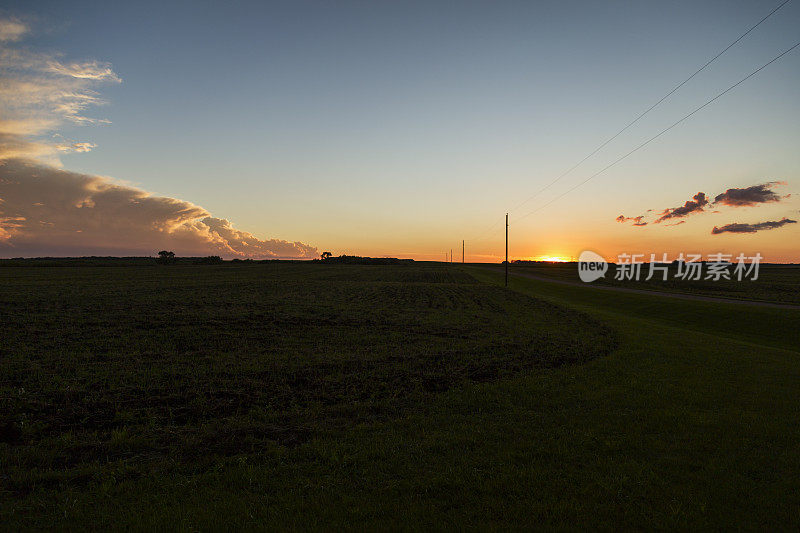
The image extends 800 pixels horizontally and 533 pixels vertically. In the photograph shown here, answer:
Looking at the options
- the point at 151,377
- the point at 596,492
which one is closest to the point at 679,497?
the point at 596,492

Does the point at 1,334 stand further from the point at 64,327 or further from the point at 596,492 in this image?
the point at 596,492

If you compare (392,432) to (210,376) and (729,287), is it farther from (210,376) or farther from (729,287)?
(729,287)

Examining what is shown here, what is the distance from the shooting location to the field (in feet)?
21.4

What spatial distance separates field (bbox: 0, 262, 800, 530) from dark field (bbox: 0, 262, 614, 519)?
8 centimetres

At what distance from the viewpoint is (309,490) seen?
23.2ft

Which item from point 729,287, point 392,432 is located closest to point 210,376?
point 392,432

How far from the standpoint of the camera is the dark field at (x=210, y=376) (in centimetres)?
862

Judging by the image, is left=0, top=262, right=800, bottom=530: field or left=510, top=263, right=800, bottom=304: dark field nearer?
left=0, top=262, right=800, bottom=530: field

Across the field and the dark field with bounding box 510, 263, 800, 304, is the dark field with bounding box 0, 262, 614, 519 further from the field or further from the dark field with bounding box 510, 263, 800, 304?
the dark field with bounding box 510, 263, 800, 304

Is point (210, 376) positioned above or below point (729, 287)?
below

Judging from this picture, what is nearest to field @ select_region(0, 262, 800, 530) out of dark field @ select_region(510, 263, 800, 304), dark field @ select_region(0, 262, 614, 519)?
dark field @ select_region(0, 262, 614, 519)

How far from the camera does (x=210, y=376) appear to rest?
14.3 meters

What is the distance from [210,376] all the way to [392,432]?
26.8ft

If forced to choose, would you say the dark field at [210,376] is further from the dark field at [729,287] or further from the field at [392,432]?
the dark field at [729,287]
